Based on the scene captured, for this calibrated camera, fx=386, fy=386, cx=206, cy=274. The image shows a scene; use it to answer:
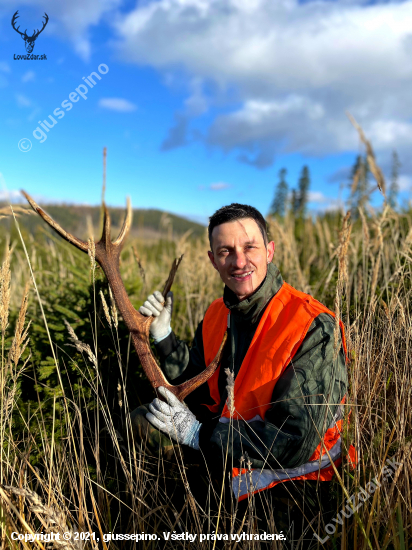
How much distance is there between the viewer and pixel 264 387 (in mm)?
2074

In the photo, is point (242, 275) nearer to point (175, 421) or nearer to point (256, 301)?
point (256, 301)

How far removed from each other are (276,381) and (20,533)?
4.56ft

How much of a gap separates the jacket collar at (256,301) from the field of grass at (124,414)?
415mm

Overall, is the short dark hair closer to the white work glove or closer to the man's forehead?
the man's forehead

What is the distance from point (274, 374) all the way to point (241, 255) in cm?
76

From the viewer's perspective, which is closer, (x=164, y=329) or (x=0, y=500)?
(x=0, y=500)

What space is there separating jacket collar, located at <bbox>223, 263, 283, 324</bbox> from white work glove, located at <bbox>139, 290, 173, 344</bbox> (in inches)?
20.9

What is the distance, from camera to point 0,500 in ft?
5.48

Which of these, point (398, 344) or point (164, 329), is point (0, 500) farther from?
point (398, 344)

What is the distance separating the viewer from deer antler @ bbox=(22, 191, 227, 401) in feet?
7.87

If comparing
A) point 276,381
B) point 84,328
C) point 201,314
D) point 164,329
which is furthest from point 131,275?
point 276,381

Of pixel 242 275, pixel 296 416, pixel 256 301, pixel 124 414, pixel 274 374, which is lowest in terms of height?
pixel 124 414

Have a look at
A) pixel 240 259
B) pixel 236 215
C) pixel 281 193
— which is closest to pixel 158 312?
pixel 240 259

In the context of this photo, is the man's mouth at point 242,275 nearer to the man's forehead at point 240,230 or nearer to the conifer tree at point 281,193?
the man's forehead at point 240,230
